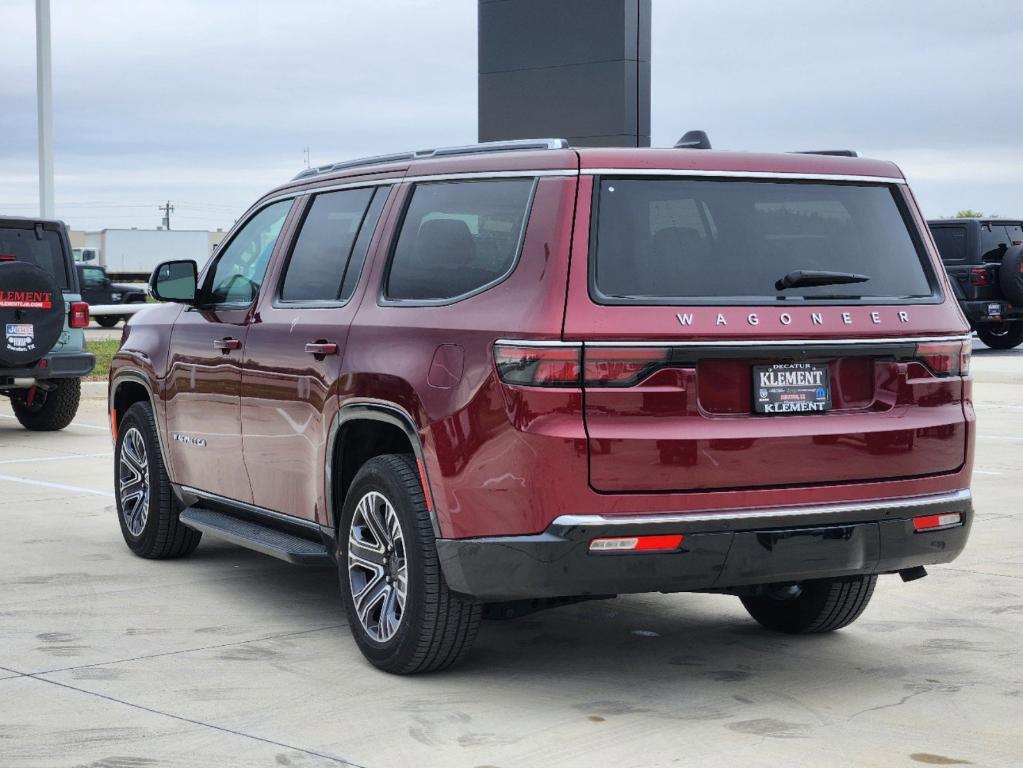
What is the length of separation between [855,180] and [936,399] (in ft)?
2.73

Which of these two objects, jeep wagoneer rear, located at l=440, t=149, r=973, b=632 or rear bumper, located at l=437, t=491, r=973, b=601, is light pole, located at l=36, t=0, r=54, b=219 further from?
rear bumper, located at l=437, t=491, r=973, b=601

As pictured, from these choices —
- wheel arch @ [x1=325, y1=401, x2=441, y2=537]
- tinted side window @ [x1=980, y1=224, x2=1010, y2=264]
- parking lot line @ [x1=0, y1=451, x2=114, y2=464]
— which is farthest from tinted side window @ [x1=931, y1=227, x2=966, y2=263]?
wheel arch @ [x1=325, y1=401, x2=441, y2=537]

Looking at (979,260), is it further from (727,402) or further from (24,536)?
(727,402)

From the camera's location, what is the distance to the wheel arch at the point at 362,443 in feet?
17.7

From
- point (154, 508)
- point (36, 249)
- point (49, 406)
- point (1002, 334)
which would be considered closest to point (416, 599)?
point (154, 508)

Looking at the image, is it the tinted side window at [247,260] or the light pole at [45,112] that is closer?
the tinted side window at [247,260]

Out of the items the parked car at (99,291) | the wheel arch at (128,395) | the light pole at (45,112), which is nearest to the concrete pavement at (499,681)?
the wheel arch at (128,395)

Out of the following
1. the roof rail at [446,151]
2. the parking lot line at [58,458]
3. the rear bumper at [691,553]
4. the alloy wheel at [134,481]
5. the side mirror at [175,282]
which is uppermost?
the roof rail at [446,151]

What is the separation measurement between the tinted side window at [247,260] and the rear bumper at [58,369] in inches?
284

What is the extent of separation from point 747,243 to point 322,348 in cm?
173

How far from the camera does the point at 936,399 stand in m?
5.50

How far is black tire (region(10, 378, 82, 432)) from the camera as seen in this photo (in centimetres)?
1526

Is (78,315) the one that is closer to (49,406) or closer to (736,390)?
(49,406)

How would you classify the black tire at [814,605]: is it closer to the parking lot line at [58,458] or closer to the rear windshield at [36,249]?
the parking lot line at [58,458]
